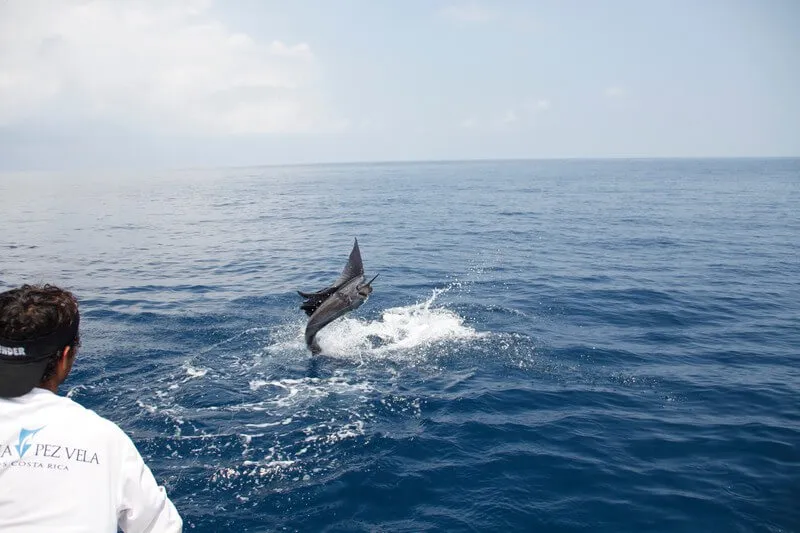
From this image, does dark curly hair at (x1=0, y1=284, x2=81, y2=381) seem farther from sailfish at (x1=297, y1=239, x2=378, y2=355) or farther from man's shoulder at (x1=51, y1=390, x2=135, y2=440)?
sailfish at (x1=297, y1=239, x2=378, y2=355)

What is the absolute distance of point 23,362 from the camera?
3.35 meters

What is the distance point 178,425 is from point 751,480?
14555mm

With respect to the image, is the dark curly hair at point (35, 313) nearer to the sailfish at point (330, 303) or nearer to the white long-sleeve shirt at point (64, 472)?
the white long-sleeve shirt at point (64, 472)

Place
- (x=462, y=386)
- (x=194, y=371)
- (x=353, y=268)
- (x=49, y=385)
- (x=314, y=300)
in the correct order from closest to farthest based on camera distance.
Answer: (x=49, y=385) < (x=462, y=386) < (x=194, y=371) < (x=314, y=300) < (x=353, y=268)

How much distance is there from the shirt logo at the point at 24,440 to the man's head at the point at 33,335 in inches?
10.6

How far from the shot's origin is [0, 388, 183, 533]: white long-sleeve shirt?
311 cm

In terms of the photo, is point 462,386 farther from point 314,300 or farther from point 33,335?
point 33,335

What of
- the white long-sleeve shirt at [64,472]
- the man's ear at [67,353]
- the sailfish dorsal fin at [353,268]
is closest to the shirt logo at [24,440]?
the white long-sleeve shirt at [64,472]

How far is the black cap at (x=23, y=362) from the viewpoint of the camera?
328cm

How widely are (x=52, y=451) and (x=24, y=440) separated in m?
0.19

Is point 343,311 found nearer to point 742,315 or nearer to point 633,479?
point 633,479

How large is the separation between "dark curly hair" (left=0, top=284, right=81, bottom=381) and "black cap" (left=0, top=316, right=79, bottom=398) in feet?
0.15

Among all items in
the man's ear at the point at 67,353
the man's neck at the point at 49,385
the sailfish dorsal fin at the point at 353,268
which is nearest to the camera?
the man's neck at the point at 49,385

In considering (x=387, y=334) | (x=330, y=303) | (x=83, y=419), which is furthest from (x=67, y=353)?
(x=387, y=334)
